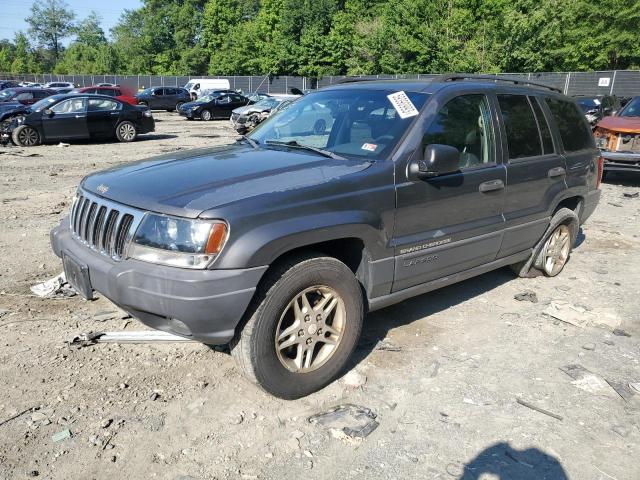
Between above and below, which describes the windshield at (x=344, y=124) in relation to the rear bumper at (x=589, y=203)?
above

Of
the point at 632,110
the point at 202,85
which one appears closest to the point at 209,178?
the point at 632,110

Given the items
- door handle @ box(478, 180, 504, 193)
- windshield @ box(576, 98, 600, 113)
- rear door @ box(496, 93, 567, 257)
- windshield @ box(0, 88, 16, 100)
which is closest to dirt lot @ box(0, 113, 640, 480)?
rear door @ box(496, 93, 567, 257)

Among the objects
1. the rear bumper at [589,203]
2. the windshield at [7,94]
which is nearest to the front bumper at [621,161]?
the rear bumper at [589,203]

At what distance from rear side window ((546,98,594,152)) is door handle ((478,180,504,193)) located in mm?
1314

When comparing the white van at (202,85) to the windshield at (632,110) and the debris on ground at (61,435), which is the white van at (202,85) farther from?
the debris on ground at (61,435)

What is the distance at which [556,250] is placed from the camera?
5.58 metres

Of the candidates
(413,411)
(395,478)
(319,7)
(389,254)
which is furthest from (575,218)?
(319,7)

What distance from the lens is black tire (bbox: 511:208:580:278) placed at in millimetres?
5219

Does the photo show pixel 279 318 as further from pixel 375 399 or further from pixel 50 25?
pixel 50 25

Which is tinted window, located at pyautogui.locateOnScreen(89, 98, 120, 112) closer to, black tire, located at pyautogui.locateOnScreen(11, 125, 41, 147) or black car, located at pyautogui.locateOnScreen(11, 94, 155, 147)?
black car, located at pyautogui.locateOnScreen(11, 94, 155, 147)

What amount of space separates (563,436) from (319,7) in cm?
5684

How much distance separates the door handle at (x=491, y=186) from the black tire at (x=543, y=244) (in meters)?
1.18

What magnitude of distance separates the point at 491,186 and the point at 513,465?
84.4 inches

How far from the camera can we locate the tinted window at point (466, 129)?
388 centimetres
